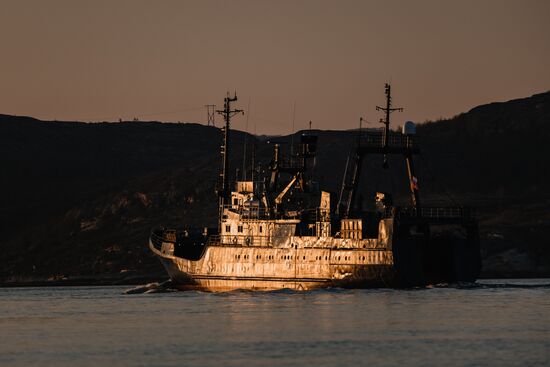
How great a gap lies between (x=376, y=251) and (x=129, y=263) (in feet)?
254

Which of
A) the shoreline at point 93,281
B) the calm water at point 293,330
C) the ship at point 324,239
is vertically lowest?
the calm water at point 293,330

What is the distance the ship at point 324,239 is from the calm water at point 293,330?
1.74m

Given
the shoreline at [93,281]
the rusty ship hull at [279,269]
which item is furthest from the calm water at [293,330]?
the shoreline at [93,281]

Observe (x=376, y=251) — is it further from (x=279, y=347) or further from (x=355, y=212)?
(x=279, y=347)

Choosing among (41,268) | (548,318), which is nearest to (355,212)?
(548,318)

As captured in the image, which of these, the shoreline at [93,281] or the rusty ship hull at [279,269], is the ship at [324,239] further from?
the shoreline at [93,281]

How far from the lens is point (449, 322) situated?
78062 millimetres

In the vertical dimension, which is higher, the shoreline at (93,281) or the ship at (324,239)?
the ship at (324,239)

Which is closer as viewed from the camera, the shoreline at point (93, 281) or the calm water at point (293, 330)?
the calm water at point (293, 330)

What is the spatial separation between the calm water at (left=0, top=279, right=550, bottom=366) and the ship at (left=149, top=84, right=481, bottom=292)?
1736mm

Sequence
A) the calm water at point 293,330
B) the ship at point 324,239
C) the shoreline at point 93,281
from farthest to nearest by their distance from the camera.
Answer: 1. the shoreline at point 93,281
2. the ship at point 324,239
3. the calm water at point 293,330

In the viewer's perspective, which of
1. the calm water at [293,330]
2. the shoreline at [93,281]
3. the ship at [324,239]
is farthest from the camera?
the shoreline at [93,281]

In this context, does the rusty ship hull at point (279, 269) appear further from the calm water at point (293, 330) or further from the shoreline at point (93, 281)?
the shoreline at point (93, 281)

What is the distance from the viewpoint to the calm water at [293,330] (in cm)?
6500
